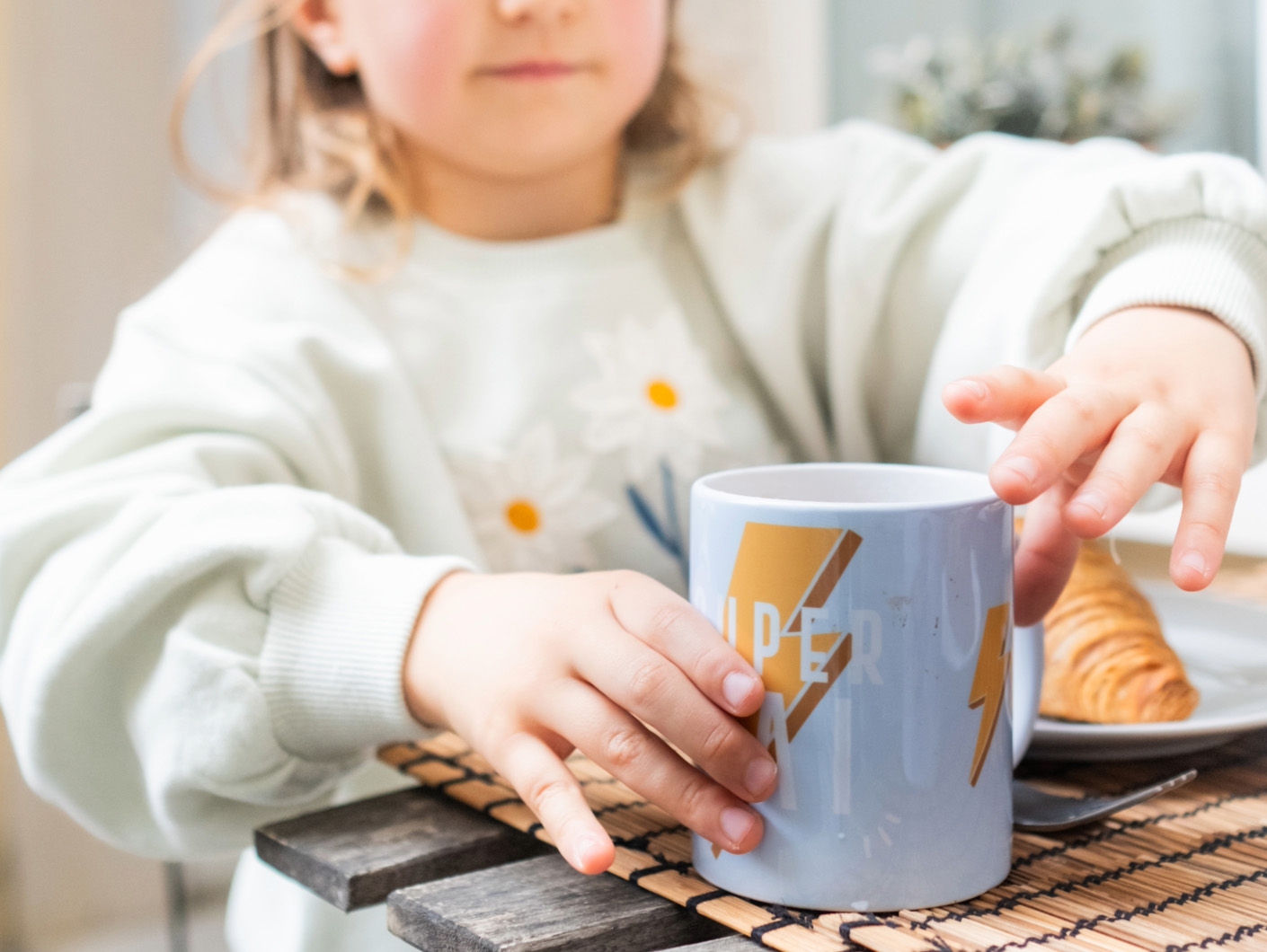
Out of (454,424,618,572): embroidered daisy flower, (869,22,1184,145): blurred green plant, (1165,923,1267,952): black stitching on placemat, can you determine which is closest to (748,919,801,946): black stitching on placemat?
(1165,923,1267,952): black stitching on placemat

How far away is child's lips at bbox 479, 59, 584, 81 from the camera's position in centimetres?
79

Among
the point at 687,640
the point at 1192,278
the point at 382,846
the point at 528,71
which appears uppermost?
the point at 528,71

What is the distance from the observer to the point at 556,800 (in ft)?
1.43

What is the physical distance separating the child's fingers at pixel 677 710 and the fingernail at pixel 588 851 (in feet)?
0.14

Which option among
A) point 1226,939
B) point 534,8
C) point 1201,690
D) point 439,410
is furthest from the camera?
point 439,410

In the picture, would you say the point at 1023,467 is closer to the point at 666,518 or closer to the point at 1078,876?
the point at 1078,876

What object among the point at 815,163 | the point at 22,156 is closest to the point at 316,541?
the point at 815,163

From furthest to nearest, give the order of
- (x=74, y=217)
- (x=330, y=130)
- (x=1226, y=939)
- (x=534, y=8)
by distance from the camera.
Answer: (x=74, y=217) < (x=330, y=130) < (x=534, y=8) < (x=1226, y=939)

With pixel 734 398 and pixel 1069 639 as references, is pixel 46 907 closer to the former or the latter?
pixel 734 398

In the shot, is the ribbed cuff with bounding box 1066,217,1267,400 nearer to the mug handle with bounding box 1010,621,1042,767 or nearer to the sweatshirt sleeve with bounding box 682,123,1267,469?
the sweatshirt sleeve with bounding box 682,123,1267,469

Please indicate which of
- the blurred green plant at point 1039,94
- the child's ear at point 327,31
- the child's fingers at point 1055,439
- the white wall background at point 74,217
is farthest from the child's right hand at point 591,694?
the blurred green plant at point 1039,94

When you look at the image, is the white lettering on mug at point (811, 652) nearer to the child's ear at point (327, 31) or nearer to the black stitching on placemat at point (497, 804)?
the black stitching on placemat at point (497, 804)

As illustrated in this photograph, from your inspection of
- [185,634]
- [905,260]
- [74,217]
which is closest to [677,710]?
[185,634]

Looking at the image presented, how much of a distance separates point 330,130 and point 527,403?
0.31 m
